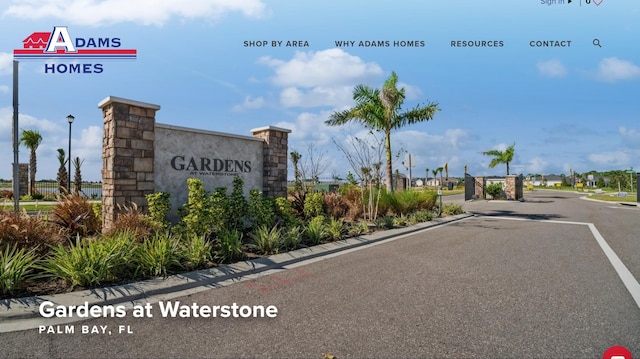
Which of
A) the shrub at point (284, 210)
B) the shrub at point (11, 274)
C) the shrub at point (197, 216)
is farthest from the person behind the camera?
the shrub at point (284, 210)

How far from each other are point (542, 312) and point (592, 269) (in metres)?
3.18

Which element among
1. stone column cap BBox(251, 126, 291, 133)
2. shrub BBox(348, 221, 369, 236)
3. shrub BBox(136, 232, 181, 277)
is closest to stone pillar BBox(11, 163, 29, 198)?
stone column cap BBox(251, 126, 291, 133)

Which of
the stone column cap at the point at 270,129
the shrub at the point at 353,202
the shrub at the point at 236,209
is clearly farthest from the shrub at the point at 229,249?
the shrub at the point at 353,202

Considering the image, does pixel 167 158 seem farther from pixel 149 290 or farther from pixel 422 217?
pixel 422 217

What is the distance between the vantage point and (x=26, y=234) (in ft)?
19.3

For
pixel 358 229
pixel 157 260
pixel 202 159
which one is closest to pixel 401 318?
pixel 157 260

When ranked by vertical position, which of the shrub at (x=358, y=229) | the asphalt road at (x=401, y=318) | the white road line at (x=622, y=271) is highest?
the shrub at (x=358, y=229)

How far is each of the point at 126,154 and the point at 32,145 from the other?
31.3 metres

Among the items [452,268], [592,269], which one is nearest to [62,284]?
[452,268]

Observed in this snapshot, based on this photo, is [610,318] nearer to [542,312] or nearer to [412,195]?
[542,312]

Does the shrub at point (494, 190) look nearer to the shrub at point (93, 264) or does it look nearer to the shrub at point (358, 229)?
the shrub at point (358, 229)

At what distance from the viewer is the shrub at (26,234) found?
5750 millimetres

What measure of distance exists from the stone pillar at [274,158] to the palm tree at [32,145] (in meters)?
27.8

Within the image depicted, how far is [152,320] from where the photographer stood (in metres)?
3.95
